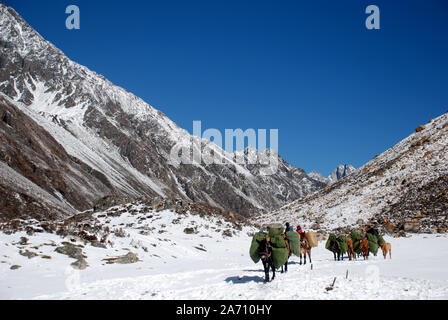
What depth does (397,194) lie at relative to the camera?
48375mm

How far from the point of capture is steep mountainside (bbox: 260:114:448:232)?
40812 millimetres

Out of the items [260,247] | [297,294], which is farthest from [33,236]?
[297,294]

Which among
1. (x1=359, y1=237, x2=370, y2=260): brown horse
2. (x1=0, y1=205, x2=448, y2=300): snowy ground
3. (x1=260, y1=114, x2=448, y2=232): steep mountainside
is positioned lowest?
(x1=0, y1=205, x2=448, y2=300): snowy ground

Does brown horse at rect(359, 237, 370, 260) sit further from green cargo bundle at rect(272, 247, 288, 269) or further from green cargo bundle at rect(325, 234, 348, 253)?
green cargo bundle at rect(272, 247, 288, 269)

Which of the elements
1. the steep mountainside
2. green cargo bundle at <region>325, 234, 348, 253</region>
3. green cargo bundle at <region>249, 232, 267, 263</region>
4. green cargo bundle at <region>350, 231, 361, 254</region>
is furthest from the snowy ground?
the steep mountainside

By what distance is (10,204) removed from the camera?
74062mm

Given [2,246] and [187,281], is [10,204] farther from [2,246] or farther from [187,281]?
[187,281]

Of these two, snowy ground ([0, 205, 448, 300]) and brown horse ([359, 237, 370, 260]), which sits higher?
brown horse ([359, 237, 370, 260])

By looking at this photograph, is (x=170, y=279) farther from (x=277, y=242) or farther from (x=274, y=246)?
(x=277, y=242)

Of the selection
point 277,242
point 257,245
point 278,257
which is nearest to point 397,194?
point 277,242

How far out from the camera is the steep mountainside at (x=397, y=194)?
40.8 metres

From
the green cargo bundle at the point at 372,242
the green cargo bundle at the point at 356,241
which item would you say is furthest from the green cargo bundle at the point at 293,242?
the green cargo bundle at the point at 372,242

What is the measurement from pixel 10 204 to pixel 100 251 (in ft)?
221

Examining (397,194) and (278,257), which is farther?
(397,194)
